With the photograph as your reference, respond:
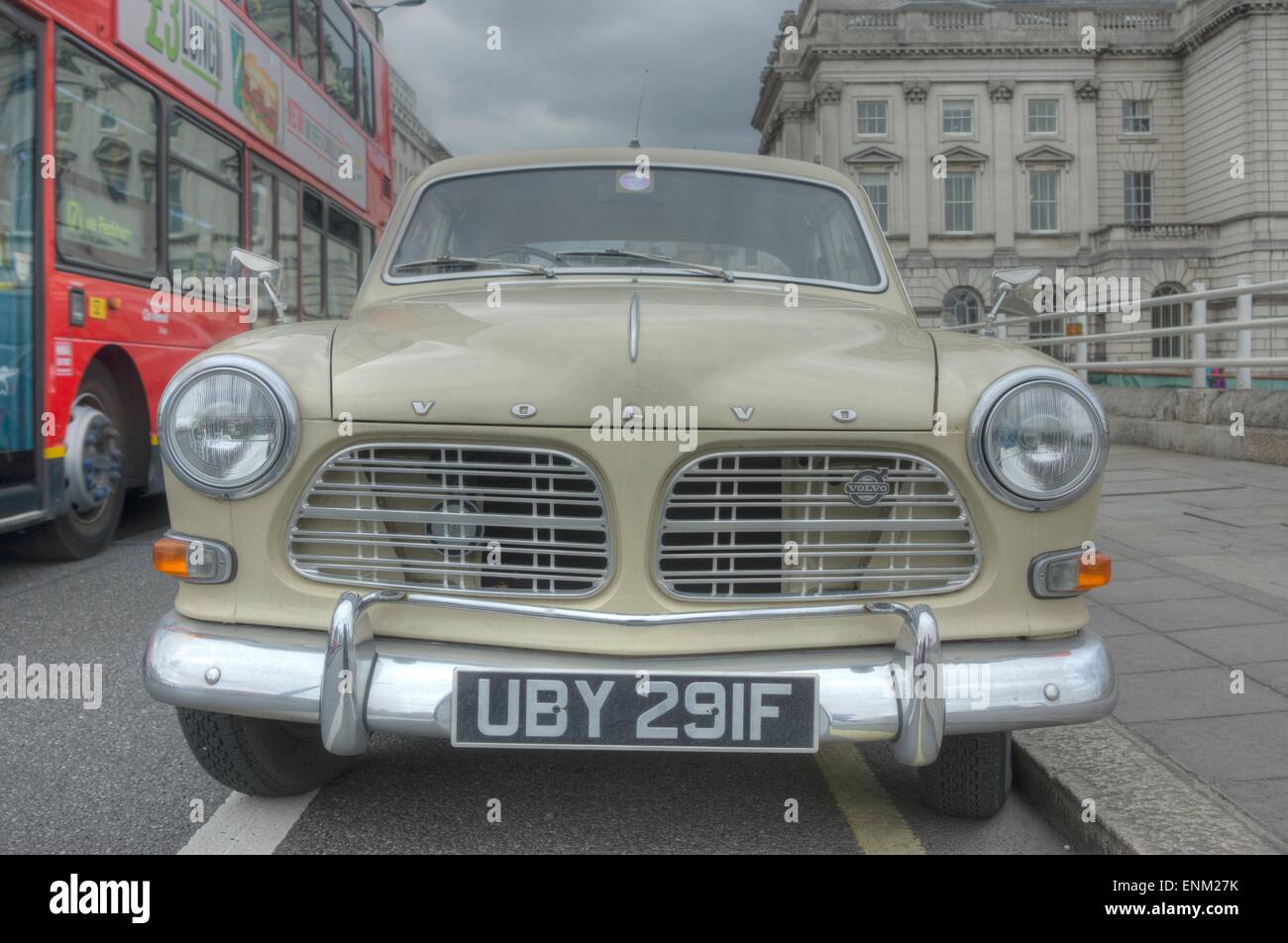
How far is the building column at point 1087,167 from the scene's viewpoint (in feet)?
163

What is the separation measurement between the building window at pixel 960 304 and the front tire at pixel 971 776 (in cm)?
4869

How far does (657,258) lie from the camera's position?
141 inches

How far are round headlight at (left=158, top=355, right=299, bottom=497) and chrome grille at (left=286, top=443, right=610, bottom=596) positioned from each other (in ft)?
0.38

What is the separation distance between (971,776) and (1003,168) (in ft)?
169

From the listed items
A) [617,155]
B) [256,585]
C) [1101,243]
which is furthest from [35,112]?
[1101,243]

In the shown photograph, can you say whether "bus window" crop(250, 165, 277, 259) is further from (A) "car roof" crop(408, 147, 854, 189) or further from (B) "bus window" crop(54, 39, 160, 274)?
(A) "car roof" crop(408, 147, 854, 189)

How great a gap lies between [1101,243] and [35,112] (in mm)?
47772

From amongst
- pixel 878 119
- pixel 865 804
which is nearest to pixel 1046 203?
pixel 878 119

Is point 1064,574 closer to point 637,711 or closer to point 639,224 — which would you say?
point 637,711

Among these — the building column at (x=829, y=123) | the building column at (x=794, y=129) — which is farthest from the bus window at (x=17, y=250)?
the building column at (x=794, y=129)

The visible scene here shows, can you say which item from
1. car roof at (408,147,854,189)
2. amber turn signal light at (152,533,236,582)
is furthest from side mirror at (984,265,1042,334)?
amber turn signal light at (152,533,236,582)

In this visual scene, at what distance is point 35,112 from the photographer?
18.9 feet

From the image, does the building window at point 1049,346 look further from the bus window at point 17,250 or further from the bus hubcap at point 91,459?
the bus hubcap at point 91,459
